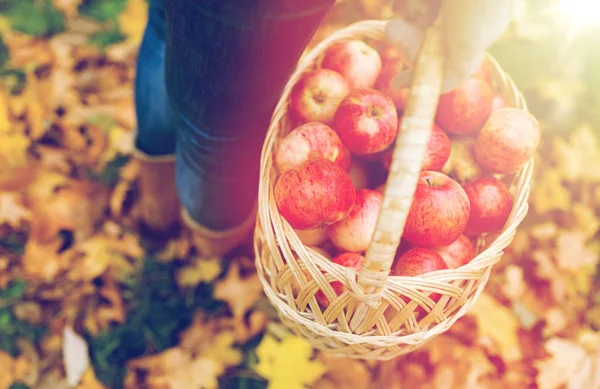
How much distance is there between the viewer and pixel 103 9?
1.74 m

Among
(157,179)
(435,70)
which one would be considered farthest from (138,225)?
(435,70)

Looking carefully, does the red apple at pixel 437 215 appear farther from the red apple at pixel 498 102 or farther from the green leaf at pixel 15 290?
the green leaf at pixel 15 290

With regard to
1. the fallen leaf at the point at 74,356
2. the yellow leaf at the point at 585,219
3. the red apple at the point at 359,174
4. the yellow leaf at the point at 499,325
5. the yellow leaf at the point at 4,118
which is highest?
the red apple at the point at 359,174

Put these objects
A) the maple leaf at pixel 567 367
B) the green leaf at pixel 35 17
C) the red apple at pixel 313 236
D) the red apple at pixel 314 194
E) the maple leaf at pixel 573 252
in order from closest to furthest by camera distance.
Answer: the red apple at pixel 314 194 < the red apple at pixel 313 236 < the maple leaf at pixel 567 367 < the maple leaf at pixel 573 252 < the green leaf at pixel 35 17

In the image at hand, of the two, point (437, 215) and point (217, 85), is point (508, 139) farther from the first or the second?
point (217, 85)

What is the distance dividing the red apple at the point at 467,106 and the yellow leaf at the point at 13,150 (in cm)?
118

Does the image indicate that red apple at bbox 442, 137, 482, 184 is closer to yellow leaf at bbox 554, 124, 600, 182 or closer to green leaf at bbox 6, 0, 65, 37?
yellow leaf at bbox 554, 124, 600, 182

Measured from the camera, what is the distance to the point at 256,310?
4.31 feet

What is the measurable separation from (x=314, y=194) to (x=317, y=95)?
9.9 inches

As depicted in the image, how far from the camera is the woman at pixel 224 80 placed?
2.15 feet

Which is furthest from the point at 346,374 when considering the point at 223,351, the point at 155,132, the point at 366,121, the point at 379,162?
the point at 155,132

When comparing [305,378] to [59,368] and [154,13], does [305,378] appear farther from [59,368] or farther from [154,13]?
[154,13]

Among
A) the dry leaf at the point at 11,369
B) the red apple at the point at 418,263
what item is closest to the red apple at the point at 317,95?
the red apple at the point at 418,263

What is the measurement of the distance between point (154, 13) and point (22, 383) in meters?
0.92
